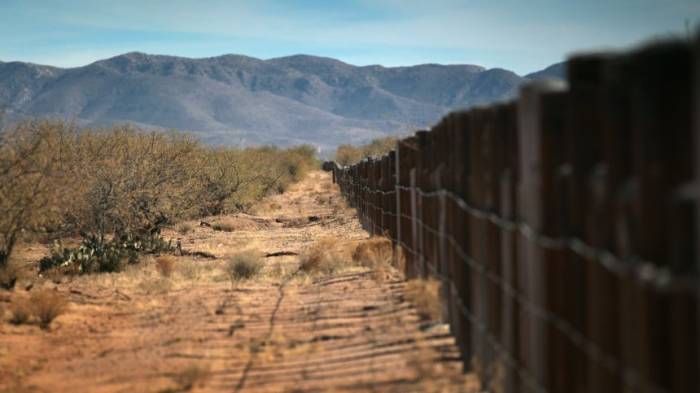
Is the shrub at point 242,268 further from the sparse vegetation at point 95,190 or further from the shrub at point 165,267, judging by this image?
the sparse vegetation at point 95,190

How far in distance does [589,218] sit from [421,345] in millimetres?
4044

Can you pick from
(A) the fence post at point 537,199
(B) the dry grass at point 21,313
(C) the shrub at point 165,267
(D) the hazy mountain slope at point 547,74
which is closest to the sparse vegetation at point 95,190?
(C) the shrub at point 165,267

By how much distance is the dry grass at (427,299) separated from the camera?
31.7 feet

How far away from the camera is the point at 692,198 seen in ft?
10.6

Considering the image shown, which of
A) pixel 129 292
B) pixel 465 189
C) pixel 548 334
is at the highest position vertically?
pixel 465 189

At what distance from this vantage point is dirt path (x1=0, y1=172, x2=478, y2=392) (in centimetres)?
788

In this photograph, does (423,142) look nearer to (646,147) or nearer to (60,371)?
(60,371)

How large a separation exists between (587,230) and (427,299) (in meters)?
5.34

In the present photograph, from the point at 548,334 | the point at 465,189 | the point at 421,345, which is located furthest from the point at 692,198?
the point at 421,345

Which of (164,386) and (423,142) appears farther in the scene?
(423,142)

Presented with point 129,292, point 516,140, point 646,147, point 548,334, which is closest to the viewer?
point 646,147

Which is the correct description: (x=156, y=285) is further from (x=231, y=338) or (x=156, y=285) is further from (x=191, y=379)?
(x=191, y=379)

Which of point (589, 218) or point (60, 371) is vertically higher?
point (589, 218)

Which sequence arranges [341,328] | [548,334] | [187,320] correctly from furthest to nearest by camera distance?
[187,320] → [341,328] → [548,334]
